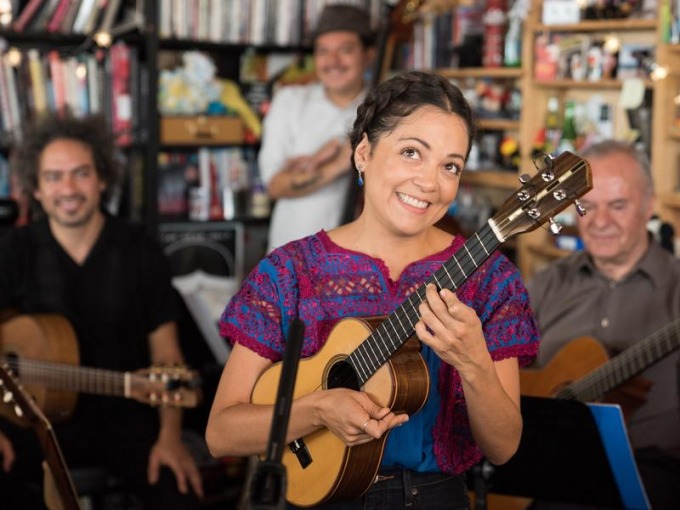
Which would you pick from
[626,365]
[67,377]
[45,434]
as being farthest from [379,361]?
[67,377]

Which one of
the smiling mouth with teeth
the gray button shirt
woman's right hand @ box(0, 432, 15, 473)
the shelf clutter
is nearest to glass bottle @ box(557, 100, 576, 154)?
the shelf clutter

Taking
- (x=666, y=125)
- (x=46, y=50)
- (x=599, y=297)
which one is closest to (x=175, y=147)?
(x=46, y=50)

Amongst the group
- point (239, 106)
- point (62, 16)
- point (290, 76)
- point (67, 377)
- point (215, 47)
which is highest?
point (62, 16)

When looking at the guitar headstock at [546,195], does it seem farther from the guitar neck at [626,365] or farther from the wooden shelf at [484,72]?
the wooden shelf at [484,72]

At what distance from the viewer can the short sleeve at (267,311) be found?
161 centimetres

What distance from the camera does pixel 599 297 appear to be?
8.36 feet

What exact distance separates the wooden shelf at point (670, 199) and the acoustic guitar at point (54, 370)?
1.78m

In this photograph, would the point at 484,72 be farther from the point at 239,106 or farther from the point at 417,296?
the point at 417,296

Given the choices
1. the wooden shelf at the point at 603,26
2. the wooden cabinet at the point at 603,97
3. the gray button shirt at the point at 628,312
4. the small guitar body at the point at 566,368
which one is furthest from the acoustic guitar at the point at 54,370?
the wooden shelf at the point at 603,26

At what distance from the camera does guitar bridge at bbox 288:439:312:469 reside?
63.4 inches

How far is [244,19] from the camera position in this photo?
4.35 m

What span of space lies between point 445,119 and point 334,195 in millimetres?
2339

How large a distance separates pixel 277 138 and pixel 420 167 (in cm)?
240

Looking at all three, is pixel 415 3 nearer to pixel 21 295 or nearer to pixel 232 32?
pixel 232 32
